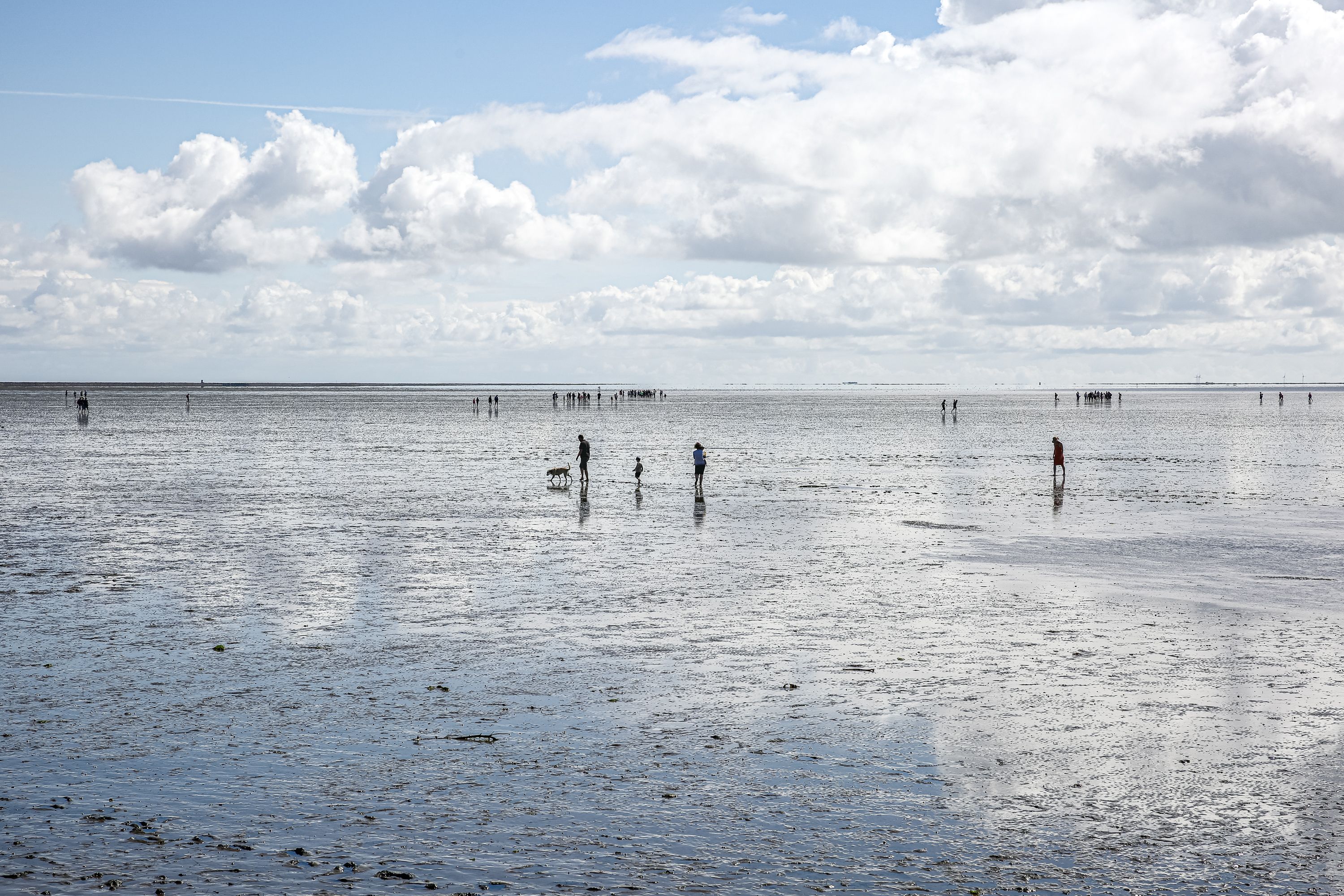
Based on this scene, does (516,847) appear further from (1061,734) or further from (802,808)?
(1061,734)

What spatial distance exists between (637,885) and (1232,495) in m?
37.4

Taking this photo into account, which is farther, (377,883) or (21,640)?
(21,640)

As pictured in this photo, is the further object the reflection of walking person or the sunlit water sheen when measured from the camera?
the reflection of walking person

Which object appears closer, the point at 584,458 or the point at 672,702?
the point at 672,702

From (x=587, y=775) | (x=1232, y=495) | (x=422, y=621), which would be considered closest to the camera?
(x=587, y=775)

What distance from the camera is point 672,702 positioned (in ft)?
45.9

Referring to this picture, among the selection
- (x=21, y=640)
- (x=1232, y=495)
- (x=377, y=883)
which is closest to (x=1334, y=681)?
(x=377, y=883)

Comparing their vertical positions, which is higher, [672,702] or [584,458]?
[584,458]

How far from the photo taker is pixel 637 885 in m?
9.05

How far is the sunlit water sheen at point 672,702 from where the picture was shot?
960 centimetres

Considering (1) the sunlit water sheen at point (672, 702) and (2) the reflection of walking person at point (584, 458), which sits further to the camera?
(2) the reflection of walking person at point (584, 458)

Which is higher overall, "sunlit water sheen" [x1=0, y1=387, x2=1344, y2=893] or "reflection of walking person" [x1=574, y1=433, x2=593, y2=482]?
"reflection of walking person" [x1=574, y1=433, x2=593, y2=482]

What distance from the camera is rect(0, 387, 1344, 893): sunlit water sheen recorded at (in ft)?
31.5

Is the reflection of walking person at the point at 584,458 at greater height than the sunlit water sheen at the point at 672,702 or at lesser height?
greater
